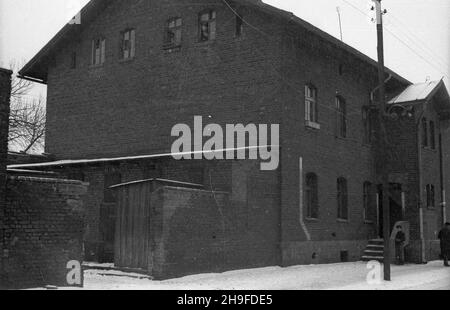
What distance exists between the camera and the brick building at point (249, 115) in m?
17.8

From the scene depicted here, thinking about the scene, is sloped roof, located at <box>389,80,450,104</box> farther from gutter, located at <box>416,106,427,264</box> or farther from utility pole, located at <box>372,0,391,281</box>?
utility pole, located at <box>372,0,391,281</box>

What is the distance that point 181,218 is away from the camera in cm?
1423

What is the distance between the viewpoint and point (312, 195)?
65.4 ft

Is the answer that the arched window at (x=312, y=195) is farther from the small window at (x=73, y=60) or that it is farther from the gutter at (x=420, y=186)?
the small window at (x=73, y=60)

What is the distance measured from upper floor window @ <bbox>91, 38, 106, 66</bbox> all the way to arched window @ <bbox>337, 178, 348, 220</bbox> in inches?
408

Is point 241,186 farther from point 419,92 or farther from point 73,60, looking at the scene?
point 419,92

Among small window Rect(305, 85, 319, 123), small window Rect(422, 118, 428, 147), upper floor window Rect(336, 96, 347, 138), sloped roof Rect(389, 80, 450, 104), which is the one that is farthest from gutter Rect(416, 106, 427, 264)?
small window Rect(305, 85, 319, 123)

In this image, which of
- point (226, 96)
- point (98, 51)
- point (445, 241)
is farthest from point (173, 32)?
point (445, 241)

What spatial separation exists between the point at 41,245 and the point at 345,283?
712 centimetres

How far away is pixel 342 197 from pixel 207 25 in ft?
27.0

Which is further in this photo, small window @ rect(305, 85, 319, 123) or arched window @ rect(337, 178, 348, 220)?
arched window @ rect(337, 178, 348, 220)

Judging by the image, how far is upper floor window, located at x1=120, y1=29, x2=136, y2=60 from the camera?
70.8ft

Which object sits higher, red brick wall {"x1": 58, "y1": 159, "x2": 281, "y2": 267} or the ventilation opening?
red brick wall {"x1": 58, "y1": 159, "x2": 281, "y2": 267}

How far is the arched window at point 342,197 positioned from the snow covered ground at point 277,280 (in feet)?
15.0
